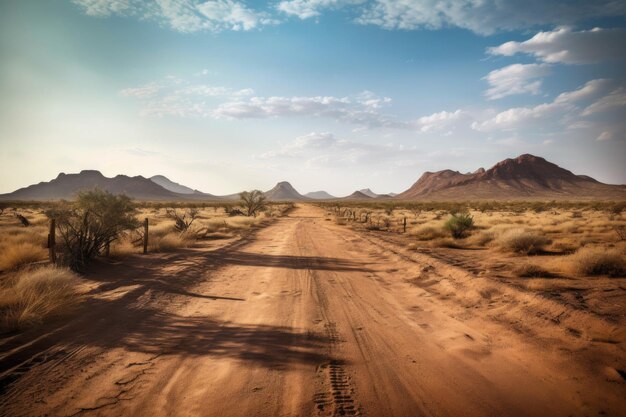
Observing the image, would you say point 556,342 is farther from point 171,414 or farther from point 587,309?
point 171,414

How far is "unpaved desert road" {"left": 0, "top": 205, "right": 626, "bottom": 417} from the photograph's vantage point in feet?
10.5

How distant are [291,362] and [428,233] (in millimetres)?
14907

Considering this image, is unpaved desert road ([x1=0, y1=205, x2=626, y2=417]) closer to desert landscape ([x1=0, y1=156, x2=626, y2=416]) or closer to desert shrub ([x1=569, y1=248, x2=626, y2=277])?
desert landscape ([x1=0, y1=156, x2=626, y2=416])

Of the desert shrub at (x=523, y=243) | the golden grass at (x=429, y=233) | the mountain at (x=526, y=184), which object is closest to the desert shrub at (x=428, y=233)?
the golden grass at (x=429, y=233)

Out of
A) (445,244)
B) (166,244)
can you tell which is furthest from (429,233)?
(166,244)

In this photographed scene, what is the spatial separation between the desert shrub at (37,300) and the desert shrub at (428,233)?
1522 cm

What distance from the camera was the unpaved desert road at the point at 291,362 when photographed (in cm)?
319

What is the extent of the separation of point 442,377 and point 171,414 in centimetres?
306

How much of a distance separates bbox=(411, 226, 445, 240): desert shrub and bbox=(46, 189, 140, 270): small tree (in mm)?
13973

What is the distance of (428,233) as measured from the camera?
56.7ft

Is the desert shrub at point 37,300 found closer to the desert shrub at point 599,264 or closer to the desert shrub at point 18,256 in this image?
the desert shrub at point 18,256

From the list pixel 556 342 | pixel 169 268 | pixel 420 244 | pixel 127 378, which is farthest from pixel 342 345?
pixel 420 244

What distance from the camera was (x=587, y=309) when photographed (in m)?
5.29

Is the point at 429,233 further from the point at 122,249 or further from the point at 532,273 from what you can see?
the point at 122,249
